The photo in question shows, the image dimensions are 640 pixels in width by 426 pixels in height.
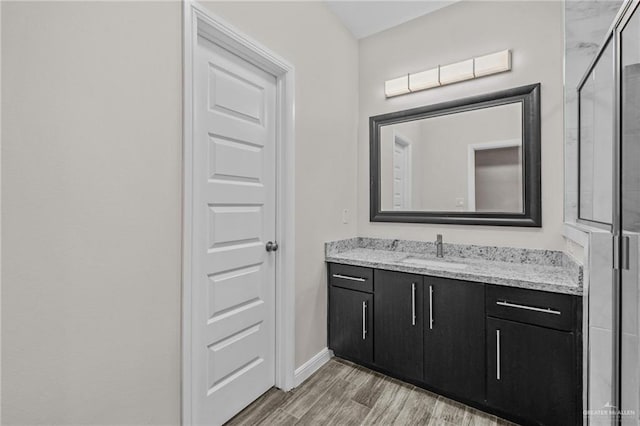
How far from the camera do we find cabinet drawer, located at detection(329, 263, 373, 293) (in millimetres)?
2229

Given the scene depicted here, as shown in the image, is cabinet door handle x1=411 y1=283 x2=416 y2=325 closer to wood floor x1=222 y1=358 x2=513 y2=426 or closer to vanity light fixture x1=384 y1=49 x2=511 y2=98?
wood floor x1=222 y1=358 x2=513 y2=426

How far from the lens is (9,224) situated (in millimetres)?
950

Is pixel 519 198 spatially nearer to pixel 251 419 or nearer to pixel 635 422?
pixel 635 422

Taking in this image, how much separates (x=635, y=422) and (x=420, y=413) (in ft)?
3.30

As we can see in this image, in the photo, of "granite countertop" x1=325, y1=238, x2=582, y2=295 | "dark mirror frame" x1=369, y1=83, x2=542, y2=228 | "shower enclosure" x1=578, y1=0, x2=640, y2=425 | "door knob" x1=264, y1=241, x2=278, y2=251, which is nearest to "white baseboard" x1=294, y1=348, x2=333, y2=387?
"granite countertop" x1=325, y1=238, x2=582, y2=295

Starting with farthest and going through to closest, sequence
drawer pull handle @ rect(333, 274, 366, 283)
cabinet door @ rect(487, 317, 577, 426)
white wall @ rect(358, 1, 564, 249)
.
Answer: drawer pull handle @ rect(333, 274, 366, 283), white wall @ rect(358, 1, 564, 249), cabinet door @ rect(487, 317, 577, 426)

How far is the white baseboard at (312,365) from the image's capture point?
84.3 inches

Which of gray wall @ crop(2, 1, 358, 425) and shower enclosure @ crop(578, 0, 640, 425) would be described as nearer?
gray wall @ crop(2, 1, 358, 425)

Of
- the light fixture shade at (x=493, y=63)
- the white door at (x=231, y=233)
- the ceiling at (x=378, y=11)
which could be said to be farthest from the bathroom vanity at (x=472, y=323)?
the ceiling at (x=378, y=11)

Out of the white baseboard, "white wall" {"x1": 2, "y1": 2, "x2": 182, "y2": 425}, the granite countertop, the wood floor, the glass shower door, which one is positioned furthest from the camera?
the white baseboard

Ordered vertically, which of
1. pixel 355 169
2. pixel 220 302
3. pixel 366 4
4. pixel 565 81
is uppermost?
pixel 366 4

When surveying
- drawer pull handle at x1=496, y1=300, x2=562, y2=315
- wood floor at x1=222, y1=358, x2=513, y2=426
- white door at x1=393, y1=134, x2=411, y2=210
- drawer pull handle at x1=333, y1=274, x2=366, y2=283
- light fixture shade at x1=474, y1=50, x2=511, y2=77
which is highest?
light fixture shade at x1=474, y1=50, x2=511, y2=77

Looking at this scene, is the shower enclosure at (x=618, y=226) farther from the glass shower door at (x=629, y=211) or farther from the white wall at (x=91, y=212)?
the white wall at (x=91, y=212)

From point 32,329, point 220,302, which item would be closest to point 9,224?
point 32,329
